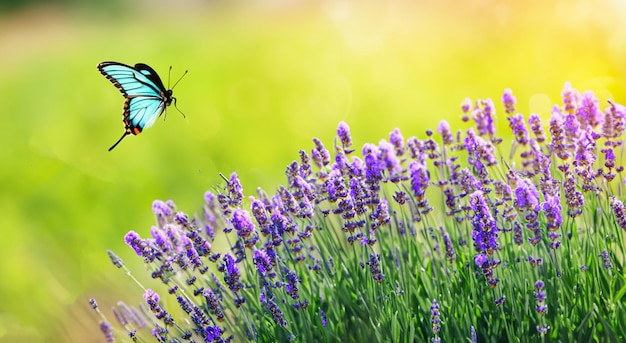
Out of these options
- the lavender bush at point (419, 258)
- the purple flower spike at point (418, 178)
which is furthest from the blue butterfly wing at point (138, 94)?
the purple flower spike at point (418, 178)

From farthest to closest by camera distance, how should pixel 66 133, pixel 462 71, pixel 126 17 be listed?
pixel 126 17 → pixel 462 71 → pixel 66 133

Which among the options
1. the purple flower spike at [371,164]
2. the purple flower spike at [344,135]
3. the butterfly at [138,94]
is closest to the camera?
the purple flower spike at [371,164]

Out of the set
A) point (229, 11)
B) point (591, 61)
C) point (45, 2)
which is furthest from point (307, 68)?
point (45, 2)

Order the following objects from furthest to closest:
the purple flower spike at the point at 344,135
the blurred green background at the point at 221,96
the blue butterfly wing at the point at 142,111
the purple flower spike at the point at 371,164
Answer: the blurred green background at the point at 221,96, the blue butterfly wing at the point at 142,111, the purple flower spike at the point at 344,135, the purple flower spike at the point at 371,164

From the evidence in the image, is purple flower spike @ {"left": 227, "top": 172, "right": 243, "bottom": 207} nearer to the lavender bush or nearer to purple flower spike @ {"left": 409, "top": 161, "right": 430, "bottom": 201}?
the lavender bush

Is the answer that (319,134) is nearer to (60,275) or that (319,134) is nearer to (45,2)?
(60,275)

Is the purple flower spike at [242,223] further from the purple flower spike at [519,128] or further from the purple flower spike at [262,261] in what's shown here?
the purple flower spike at [519,128]
